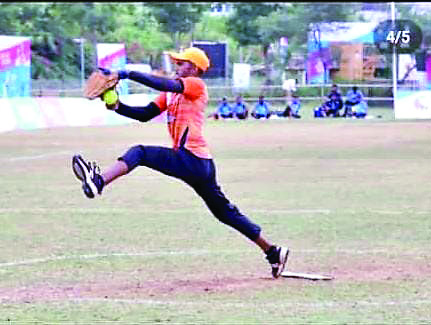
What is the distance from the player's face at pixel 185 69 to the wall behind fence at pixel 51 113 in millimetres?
26708

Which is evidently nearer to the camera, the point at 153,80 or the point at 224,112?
the point at 153,80

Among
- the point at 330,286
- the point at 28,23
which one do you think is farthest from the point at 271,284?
the point at 28,23

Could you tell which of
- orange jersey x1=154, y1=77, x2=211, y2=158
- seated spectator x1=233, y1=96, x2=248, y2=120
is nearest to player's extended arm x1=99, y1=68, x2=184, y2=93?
orange jersey x1=154, y1=77, x2=211, y2=158

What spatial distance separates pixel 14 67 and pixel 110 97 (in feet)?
112

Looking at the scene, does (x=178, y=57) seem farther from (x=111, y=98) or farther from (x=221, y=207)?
(x=221, y=207)

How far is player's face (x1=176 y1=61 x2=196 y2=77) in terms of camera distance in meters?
9.60

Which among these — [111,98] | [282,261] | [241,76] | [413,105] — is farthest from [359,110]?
[111,98]

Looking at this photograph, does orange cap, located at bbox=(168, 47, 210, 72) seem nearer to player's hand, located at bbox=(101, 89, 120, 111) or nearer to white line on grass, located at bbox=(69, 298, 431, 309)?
player's hand, located at bbox=(101, 89, 120, 111)

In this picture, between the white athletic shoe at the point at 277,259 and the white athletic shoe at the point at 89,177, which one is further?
the white athletic shoe at the point at 277,259

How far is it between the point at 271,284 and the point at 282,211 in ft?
17.9

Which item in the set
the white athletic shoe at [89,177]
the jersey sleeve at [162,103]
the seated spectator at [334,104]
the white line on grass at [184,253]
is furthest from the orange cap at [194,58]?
the seated spectator at [334,104]

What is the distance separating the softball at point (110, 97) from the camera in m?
9.15

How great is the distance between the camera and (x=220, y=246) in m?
12.0

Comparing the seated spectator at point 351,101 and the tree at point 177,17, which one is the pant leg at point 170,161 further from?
the tree at point 177,17
